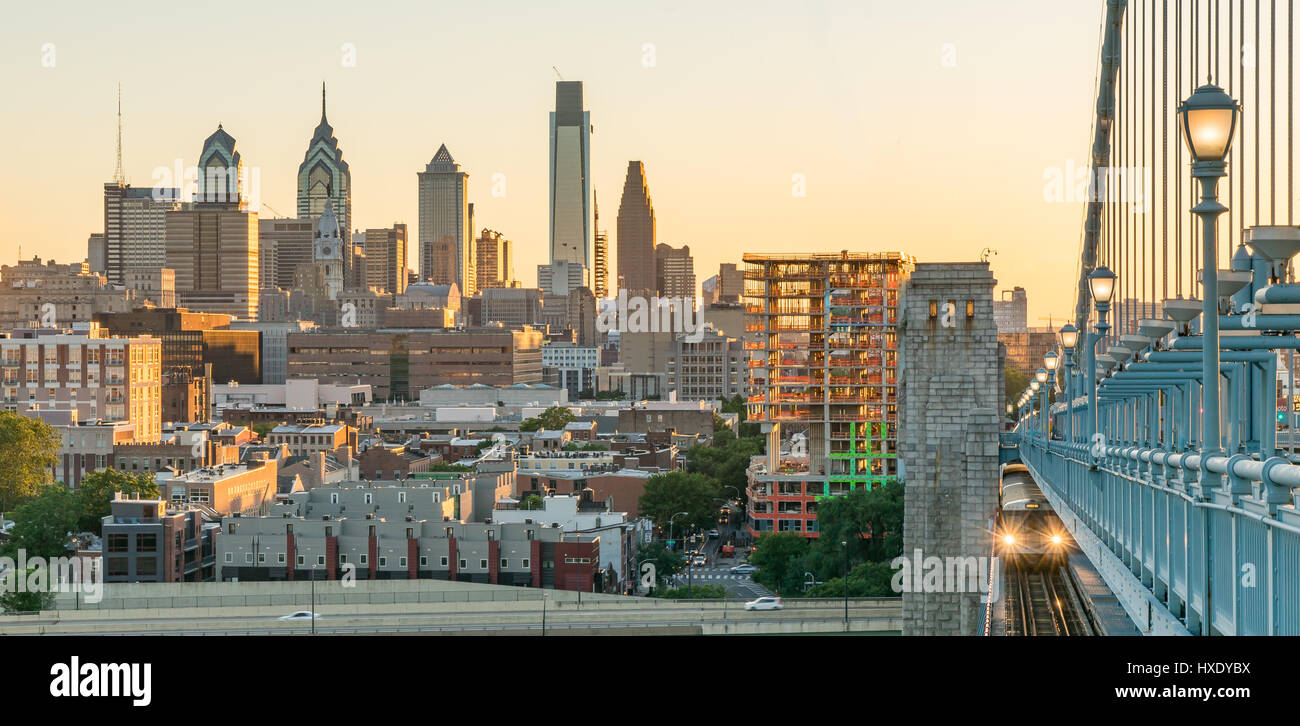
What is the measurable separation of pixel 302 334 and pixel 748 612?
109 metres

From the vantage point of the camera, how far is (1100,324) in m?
13.6

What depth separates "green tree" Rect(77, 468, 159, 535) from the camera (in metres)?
46.6

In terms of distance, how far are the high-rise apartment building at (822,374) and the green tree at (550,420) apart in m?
32.3

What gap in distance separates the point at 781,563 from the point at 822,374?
13.8 metres

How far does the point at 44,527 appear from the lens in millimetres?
43781

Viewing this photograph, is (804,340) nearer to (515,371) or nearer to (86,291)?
(515,371)

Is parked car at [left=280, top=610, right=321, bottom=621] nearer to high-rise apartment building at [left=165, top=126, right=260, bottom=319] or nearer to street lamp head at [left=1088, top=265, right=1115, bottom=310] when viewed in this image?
street lamp head at [left=1088, top=265, right=1115, bottom=310]

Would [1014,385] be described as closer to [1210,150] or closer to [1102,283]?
[1102,283]

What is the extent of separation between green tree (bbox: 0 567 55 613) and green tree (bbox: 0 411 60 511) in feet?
72.1

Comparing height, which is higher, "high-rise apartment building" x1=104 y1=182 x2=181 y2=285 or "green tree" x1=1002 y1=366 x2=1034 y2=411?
"high-rise apartment building" x1=104 y1=182 x2=181 y2=285

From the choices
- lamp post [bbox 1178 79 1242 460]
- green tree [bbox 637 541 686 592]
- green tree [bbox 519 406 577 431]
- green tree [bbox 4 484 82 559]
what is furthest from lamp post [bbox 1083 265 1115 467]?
green tree [bbox 519 406 577 431]

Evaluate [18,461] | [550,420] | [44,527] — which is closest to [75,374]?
[18,461]

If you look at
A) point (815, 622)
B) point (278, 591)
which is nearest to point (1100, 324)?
point (815, 622)
